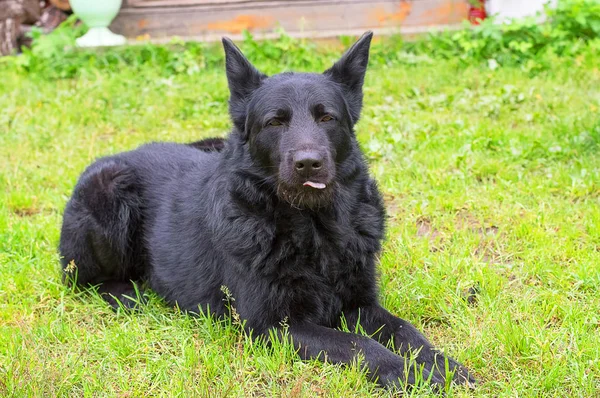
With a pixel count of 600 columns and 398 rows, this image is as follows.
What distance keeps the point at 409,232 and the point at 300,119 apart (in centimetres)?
146

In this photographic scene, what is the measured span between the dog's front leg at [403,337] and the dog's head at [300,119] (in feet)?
1.97

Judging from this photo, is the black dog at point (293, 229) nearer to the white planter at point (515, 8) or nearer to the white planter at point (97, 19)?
the white planter at point (97, 19)

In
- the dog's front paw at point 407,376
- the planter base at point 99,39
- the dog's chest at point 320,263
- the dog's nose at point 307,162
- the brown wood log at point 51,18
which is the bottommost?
the dog's front paw at point 407,376

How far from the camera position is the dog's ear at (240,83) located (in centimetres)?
362

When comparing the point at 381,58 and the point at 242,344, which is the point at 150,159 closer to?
the point at 242,344

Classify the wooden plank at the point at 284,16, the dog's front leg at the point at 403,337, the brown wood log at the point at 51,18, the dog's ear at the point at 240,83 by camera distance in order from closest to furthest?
the dog's front leg at the point at 403,337, the dog's ear at the point at 240,83, the brown wood log at the point at 51,18, the wooden plank at the point at 284,16

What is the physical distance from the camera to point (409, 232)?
14.9 feet

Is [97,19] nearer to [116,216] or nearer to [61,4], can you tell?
[61,4]

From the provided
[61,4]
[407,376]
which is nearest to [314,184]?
[407,376]

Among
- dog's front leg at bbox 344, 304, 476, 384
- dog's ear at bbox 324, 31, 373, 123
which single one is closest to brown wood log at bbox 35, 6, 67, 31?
dog's ear at bbox 324, 31, 373, 123

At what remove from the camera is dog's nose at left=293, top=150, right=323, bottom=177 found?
3.19 meters

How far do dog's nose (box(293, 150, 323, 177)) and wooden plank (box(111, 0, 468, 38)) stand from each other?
21.0ft

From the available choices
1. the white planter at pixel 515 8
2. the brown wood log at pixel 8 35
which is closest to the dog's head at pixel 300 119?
the white planter at pixel 515 8

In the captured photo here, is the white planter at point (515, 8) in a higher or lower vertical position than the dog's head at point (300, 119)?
higher
